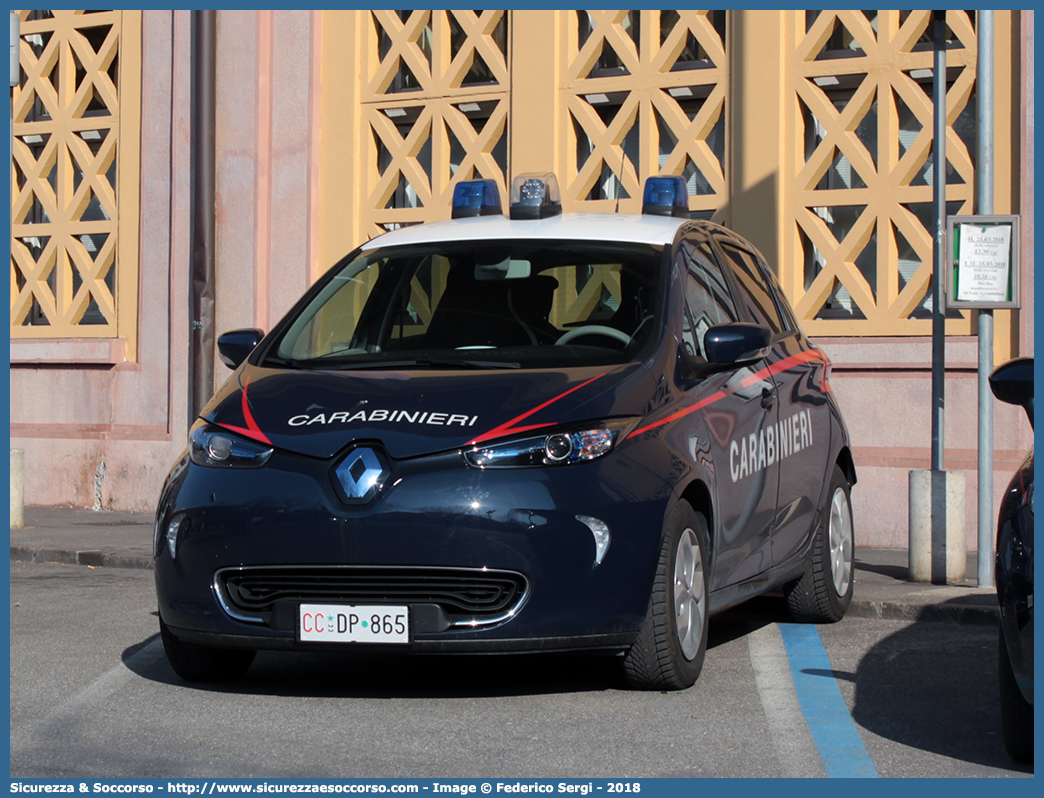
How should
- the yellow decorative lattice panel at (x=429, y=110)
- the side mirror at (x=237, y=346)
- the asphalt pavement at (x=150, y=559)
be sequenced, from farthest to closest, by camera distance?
the yellow decorative lattice panel at (x=429, y=110) → the asphalt pavement at (x=150, y=559) → the side mirror at (x=237, y=346)

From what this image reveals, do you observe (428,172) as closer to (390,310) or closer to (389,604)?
(390,310)

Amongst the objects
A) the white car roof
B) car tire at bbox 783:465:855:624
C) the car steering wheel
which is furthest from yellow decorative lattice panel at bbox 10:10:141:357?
the car steering wheel

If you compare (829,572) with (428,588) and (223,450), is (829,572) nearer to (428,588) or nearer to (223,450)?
(428,588)

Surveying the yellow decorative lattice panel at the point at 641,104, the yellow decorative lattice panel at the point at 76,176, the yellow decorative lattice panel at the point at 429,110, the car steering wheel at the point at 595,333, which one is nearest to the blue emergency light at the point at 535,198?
the car steering wheel at the point at 595,333

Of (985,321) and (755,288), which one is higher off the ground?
(755,288)

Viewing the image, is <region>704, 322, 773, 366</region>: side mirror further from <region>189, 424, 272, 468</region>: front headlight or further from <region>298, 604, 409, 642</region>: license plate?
<region>189, 424, 272, 468</region>: front headlight

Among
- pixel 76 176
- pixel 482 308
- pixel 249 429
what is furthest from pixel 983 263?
pixel 76 176

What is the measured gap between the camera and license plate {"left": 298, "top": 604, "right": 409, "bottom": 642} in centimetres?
515

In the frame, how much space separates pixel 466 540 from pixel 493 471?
26 cm

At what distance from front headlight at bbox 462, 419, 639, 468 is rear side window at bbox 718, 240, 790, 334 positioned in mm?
1968

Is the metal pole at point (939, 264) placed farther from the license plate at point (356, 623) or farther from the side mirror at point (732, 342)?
the license plate at point (356, 623)

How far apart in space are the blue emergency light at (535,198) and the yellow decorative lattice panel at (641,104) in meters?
4.39

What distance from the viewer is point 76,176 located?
14.3 m

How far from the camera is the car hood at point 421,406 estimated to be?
5238mm
